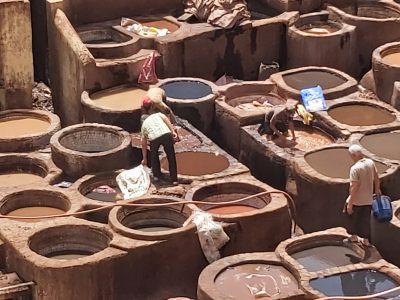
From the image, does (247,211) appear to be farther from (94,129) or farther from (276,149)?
(94,129)

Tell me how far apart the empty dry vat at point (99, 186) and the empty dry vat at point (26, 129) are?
165 centimetres

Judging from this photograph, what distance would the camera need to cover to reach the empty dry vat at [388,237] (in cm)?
1362

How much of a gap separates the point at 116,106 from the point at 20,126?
5.50ft

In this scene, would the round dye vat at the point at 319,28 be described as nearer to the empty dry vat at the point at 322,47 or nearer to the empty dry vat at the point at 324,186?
the empty dry vat at the point at 322,47

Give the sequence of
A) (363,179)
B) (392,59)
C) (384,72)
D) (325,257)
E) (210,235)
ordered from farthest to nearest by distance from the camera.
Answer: (392,59) → (384,72) → (210,235) → (325,257) → (363,179)

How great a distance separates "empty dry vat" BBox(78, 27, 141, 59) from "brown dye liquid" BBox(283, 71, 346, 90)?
9.49 feet

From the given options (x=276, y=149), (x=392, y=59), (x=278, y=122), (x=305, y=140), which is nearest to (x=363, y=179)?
(x=276, y=149)

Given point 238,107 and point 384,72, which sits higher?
point 384,72

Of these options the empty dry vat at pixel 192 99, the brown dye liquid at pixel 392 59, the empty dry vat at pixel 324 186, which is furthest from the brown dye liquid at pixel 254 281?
the brown dye liquid at pixel 392 59

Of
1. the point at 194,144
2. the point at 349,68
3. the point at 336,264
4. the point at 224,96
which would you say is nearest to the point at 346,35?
the point at 349,68

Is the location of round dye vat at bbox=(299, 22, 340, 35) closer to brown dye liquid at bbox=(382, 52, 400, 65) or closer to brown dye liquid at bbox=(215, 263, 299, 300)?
brown dye liquid at bbox=(382, 52, 400, 65)

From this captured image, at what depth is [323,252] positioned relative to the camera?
13680 millimetres

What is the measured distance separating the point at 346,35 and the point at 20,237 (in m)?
8.61

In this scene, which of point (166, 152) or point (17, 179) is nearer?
point (166, 152)
